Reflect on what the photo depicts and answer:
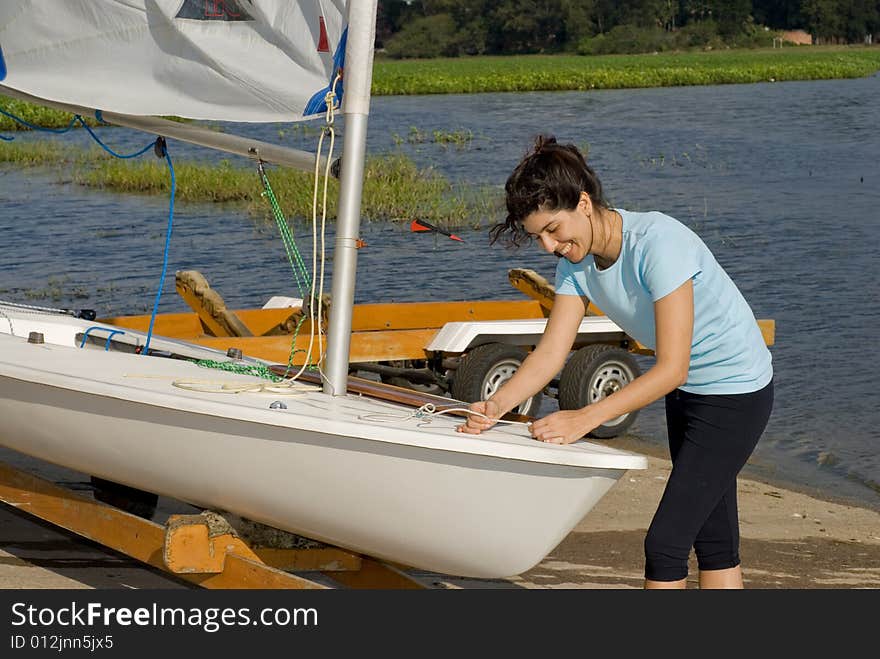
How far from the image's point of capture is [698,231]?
17.4m

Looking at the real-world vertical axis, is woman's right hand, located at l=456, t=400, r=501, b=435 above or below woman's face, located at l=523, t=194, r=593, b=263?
below

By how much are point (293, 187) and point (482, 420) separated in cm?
1532

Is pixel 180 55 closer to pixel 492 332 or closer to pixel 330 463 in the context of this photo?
pixel 330 463

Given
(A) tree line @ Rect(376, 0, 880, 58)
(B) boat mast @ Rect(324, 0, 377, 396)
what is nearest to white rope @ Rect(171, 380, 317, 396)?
(B) boat mast @ Rect(324, 0, 377, 396)

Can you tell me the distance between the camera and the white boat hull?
13.1 ft

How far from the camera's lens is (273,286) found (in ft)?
46.1

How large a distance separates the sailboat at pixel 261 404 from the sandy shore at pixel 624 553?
0.55 meters

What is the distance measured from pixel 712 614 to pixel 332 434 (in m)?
1.20

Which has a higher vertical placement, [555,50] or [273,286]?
[555,50]

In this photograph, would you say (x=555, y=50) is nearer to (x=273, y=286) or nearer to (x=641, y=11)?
(x=641, y=11)

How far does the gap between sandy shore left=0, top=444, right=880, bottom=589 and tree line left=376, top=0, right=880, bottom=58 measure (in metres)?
90.9

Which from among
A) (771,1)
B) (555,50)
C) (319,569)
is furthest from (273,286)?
(771,1)

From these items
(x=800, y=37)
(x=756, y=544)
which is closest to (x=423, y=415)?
(x=756, y=544)

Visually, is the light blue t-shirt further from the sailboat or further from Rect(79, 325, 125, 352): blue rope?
Rect(79, 325, 125, 352): blue rope
